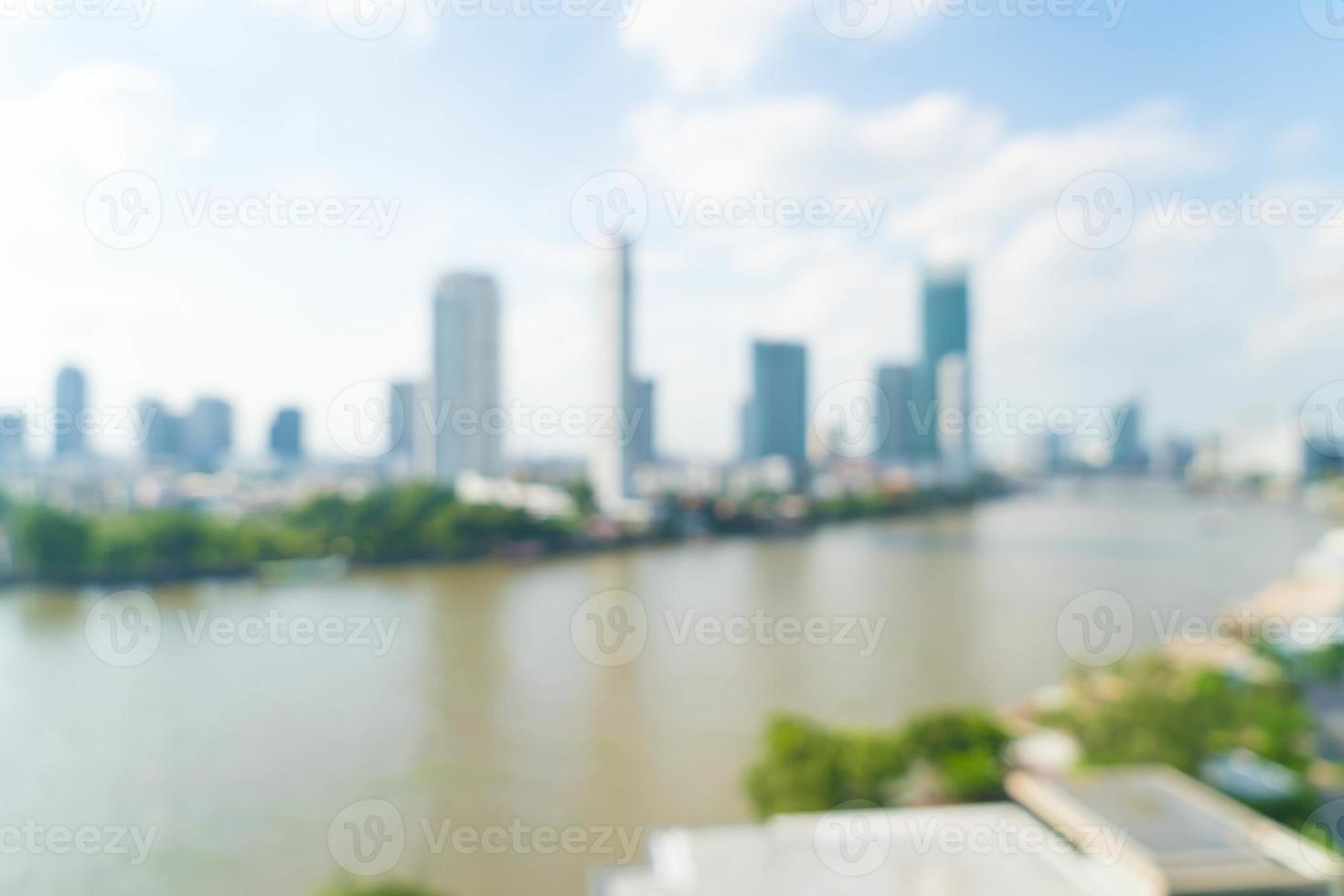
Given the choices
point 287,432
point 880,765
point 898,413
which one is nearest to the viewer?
point 880,765

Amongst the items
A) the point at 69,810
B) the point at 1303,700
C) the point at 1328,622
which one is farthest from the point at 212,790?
the point at 1328,622

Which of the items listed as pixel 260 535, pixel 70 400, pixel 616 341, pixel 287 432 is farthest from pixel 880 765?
pixel 616 341

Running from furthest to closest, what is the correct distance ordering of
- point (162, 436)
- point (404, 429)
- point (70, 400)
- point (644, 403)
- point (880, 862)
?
point (404, 429) < point (644, 403) < point (162, 436) < point (70, 400) < point (880, 862)

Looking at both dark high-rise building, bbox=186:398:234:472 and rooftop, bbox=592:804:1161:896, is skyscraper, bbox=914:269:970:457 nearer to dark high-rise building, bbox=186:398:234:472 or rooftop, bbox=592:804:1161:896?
dark high-rise building, bbox=186:398:234:472

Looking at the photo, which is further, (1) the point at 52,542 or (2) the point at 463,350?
(2) the point at 463,350

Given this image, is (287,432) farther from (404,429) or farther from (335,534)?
(404,429)
